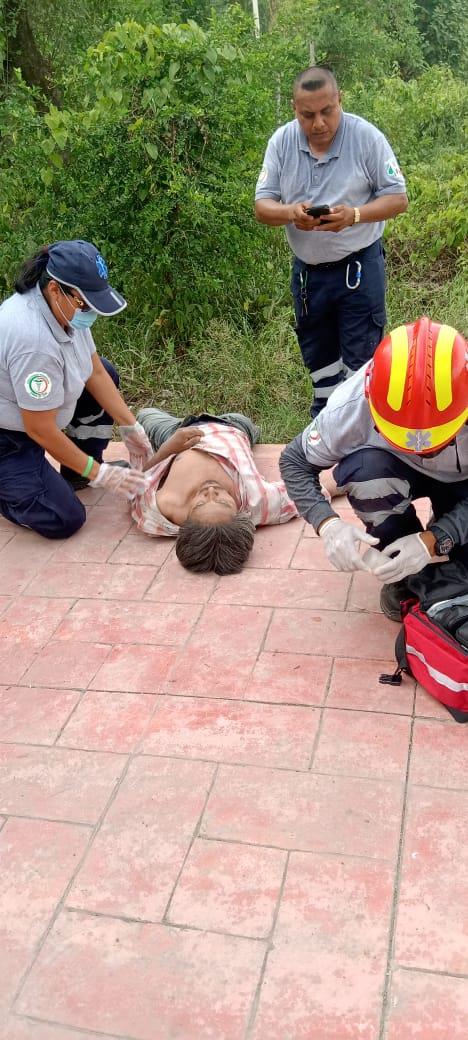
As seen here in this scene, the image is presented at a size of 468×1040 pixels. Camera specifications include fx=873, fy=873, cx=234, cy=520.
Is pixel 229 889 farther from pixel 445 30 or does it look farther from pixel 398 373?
pixel 445 30

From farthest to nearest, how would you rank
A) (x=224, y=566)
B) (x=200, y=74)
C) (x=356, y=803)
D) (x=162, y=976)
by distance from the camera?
1. (x=200, y=74)
2. (x=224, y=566)
3. (x=356, y=803)
4. (x=162, y=976)

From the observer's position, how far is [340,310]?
12.3ft

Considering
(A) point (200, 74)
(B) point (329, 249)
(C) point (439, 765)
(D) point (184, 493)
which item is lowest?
(C) point (439, 765)

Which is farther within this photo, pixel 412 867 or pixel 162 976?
pixel 412 867

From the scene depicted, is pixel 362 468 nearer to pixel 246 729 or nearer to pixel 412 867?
pixel 246 729

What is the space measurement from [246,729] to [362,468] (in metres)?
0.86

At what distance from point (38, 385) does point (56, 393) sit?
8cm

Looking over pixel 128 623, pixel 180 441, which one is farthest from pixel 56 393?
pixel 128 623

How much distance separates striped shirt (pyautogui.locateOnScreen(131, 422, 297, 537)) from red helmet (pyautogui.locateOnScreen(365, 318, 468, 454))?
4.47 feet

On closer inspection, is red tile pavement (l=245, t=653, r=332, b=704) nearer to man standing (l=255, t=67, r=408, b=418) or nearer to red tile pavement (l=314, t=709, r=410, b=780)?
red tile pavement (l=314, t=709, r=410, b=780)

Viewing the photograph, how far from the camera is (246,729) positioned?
2.57m

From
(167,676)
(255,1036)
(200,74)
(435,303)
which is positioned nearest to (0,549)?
(167,676)

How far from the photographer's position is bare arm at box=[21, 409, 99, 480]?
3.50 metres

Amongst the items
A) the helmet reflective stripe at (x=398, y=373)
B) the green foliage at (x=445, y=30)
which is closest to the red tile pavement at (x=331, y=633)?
the helmet reflective stripe at (x=398, y=373)
